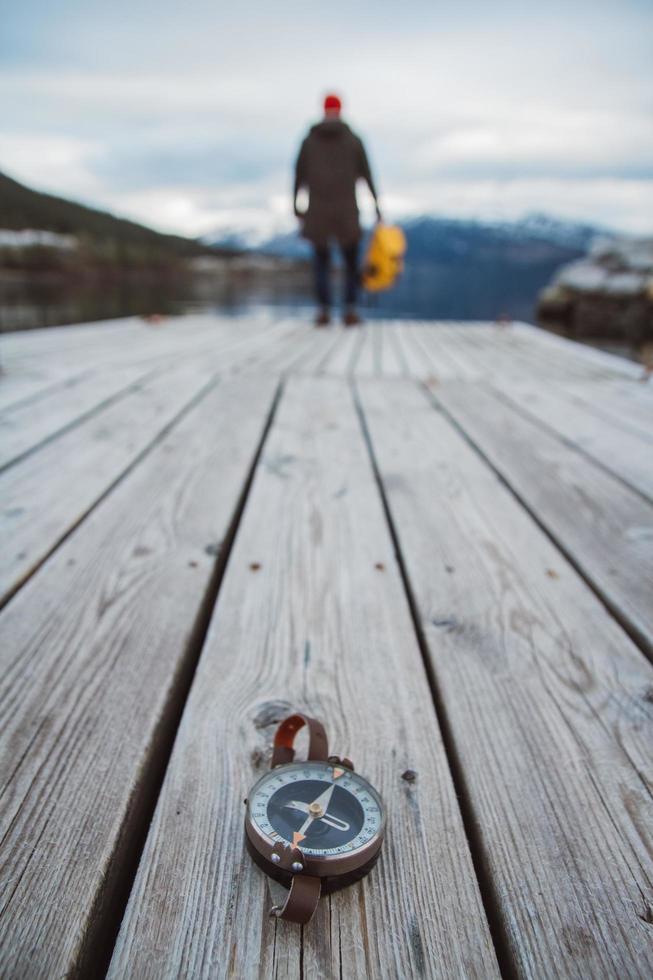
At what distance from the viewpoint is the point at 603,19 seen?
2803 millimetres

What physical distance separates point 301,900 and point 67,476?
120cm

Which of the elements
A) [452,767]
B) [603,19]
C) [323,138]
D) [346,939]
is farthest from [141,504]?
[323,138]

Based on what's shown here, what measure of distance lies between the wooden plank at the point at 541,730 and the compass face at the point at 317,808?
0.12m

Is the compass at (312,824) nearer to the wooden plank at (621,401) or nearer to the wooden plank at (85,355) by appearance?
the wooden plank at (621,401)

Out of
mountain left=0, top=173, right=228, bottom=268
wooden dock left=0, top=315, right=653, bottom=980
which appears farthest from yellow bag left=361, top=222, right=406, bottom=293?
mountain left=0, top=173, right=228, bottom=268

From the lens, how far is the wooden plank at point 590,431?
167cm

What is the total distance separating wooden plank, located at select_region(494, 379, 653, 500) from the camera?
1.67 m

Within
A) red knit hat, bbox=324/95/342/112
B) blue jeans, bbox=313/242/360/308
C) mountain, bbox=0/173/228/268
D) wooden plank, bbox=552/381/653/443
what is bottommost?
wooden plank, bbox=552/381/653/443

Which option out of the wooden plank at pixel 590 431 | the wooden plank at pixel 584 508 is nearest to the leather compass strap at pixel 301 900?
the wooden plank at pixel 584 508

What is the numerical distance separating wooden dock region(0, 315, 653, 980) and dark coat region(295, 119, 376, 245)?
12.1 feet

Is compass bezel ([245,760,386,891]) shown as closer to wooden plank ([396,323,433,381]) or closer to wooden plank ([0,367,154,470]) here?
wooden plank ([0,367,154,470])

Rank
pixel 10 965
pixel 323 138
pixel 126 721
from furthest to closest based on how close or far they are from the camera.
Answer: pixel 323 138 < pixel 126 721 < pixel 10 965

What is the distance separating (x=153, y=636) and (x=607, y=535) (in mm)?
870

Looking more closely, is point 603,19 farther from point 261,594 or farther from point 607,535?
point 261,594
